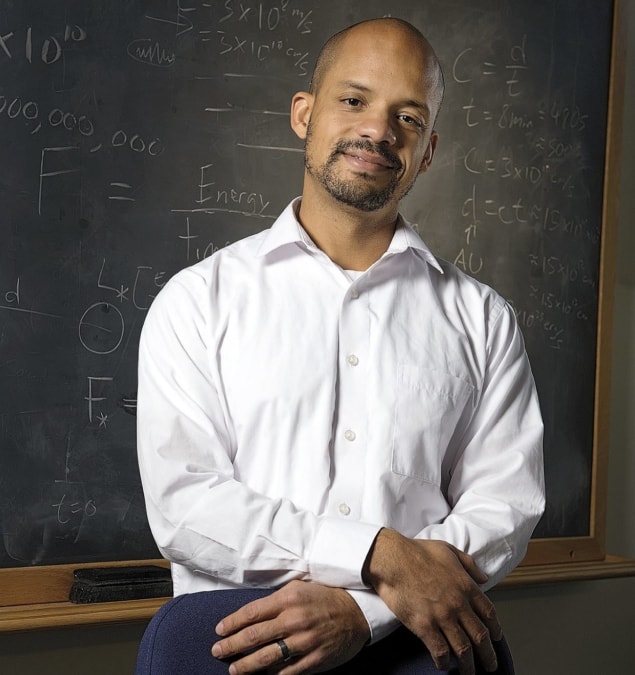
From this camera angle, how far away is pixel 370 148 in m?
1.58

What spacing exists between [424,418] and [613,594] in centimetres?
225

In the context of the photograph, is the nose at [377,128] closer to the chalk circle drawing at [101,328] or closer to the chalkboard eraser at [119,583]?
the chalk circle drawing at [101,328]

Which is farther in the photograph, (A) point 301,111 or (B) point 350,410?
(A) point 301,111

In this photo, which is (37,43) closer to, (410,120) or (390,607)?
(410,120)

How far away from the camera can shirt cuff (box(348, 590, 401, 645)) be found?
1304 mm

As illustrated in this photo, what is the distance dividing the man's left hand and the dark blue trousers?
0.02 metres

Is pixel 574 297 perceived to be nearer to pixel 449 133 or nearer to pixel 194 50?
pixel 449 133

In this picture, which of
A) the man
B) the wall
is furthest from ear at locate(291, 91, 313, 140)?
the wall

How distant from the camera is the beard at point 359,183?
1592 mm

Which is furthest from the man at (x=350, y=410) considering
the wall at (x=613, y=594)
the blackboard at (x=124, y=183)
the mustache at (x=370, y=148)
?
the wall at (x=613, y=594)

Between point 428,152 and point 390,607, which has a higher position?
point 428,152

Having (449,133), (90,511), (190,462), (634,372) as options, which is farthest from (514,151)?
(190,462)

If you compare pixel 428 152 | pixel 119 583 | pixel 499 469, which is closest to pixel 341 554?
pixel 499 469

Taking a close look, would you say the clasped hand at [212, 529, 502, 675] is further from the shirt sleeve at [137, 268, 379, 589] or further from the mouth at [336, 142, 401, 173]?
the mouth at [336, 142, 401, 173]
